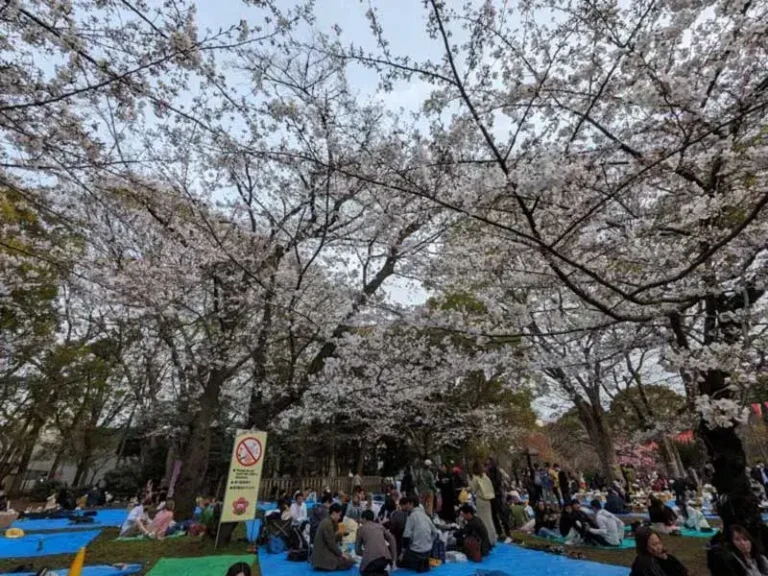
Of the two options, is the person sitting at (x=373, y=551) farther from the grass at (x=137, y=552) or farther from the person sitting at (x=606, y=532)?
the person sitting at (x=606, y=532)

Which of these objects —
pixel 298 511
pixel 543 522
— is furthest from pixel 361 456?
pixel 543 522

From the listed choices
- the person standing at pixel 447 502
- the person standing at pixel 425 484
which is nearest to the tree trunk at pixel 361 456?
the person standing at pixel 425 484

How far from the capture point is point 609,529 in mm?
7777

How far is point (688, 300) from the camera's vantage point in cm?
505

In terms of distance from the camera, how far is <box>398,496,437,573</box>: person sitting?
20.4 feet

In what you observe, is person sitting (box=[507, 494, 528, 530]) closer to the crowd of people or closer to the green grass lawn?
the crowd of people

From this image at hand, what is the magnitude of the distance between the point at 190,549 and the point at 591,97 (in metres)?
9.04

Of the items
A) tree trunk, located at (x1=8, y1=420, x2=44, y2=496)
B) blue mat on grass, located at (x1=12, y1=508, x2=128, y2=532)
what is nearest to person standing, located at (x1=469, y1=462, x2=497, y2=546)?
blue mat on grass, located at (x1=12, y1=508, x2=128, y2=532)

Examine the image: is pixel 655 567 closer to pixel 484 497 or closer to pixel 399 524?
pixel 399 524

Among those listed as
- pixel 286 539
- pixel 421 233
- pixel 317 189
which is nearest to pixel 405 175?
pixel 317 189

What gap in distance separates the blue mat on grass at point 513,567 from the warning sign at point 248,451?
A: 5.01 ft

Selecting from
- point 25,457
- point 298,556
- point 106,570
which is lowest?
point 106,570

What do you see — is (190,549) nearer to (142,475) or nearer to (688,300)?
(688,300)

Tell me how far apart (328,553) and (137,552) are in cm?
371
